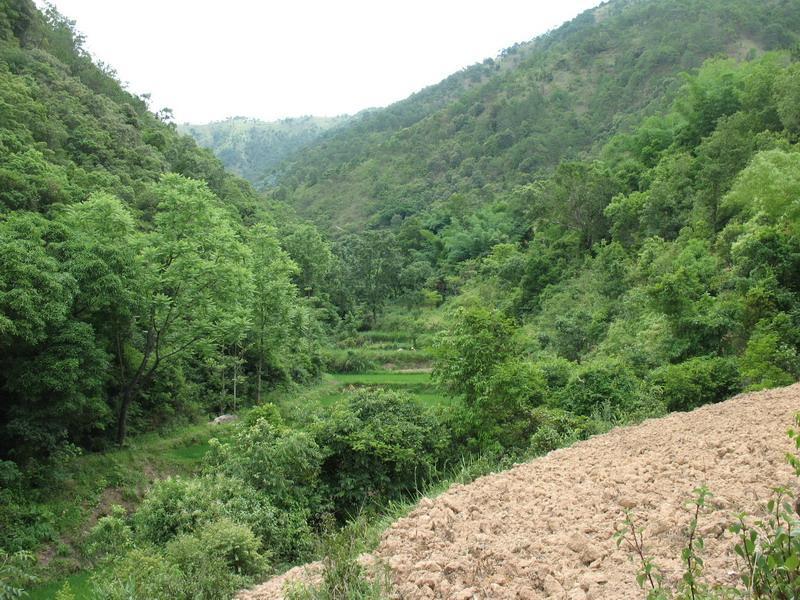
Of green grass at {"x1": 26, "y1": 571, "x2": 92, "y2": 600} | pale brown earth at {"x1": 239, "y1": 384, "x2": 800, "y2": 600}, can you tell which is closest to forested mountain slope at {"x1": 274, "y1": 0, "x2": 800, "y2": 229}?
green grass at {"x1": 26, "y1": 571, "x2": 92, "y2": 600}

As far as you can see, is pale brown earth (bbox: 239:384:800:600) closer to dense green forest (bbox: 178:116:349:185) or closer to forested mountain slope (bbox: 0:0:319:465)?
forested mountain slope (bbox: 0:0:319:465)

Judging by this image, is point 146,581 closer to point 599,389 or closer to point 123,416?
point 599,389

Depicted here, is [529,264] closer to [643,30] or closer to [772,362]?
[772,362]

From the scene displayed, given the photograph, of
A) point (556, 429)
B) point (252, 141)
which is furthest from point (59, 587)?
point (252, 141)

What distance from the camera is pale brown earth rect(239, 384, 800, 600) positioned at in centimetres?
422

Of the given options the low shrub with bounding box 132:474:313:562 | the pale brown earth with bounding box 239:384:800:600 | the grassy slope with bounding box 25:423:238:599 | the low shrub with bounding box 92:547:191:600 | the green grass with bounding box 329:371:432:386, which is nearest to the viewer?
the pale brown earth with bounding box 239:384:800:600

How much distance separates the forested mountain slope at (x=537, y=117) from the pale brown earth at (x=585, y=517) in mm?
49214

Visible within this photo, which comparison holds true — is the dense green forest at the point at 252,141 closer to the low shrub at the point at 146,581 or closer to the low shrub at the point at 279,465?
the low shrub at the point at 279,465

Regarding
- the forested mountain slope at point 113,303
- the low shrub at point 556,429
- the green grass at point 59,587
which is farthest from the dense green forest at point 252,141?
the low shrub at point 556,429

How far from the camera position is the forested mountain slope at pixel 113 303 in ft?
42.8

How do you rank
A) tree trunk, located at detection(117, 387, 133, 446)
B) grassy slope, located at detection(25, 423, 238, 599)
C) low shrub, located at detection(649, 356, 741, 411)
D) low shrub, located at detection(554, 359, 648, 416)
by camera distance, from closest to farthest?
low shrub, located at detection(649, 356, 741, 411)
grassy slope, located at detection(25, 423, 238, 599)
low shrub, located at detection(554, 359, 648, 416)
tree trunk, located at detection(117, 387, 133, 446)

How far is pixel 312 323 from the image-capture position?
31812mm

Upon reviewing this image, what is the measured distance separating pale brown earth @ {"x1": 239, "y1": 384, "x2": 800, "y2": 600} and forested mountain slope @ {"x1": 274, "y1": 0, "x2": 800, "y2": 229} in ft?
161

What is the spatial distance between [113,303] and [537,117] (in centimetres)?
6676
